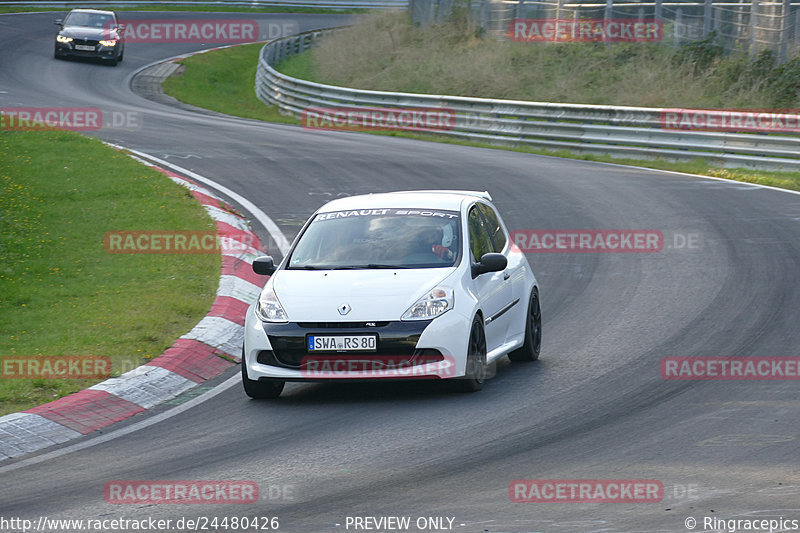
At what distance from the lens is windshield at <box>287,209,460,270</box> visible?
9.70m

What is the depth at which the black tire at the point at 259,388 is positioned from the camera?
30.0 ft

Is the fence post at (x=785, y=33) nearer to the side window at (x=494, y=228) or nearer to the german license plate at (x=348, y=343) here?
the side window at (x=494, y=228)

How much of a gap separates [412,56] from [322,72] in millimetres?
3217

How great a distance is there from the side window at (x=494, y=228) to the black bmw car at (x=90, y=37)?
3058 centimetres

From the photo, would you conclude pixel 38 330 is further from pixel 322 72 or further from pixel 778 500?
pixel 322 72

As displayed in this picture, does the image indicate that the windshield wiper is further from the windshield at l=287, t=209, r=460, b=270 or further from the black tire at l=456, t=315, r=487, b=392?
the black tire at l=456, t=315, r=487, b=392

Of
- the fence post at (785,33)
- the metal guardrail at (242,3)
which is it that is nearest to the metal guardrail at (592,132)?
the fence post at (785,33)

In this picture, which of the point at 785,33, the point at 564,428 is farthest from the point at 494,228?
the point at 785,33

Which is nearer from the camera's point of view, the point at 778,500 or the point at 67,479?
the point at 778,500

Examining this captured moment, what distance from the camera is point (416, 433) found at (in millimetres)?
7953

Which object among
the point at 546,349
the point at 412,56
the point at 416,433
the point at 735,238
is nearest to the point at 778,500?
the point at 416,433

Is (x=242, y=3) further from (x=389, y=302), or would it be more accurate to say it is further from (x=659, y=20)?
(x=389, y=302)

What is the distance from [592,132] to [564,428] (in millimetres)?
17169

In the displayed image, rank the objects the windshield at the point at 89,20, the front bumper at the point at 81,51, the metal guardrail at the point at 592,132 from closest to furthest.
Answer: the metal guardrail at the point at 592,132, the front bumper at the point at 81,51, the windshield at the point at 89,20
